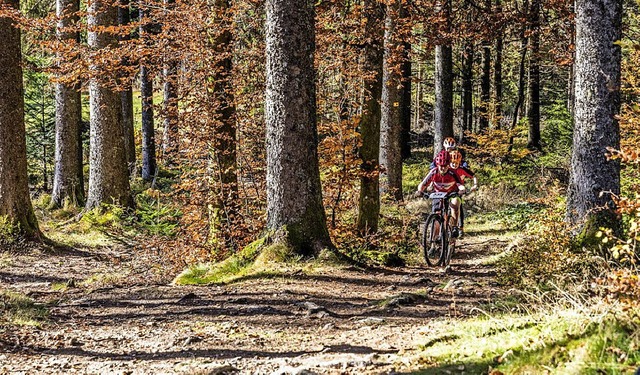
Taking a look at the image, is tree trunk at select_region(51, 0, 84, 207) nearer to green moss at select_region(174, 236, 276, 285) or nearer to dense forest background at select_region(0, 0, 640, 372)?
dense forest background at select_region(0, 0, 640, 372)

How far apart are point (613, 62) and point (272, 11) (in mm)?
4612

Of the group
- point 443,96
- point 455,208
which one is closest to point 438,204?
point 455,208

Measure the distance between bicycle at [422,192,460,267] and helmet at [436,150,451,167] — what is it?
0.55 m

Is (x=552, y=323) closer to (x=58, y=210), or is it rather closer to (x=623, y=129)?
(x=623, y=129)

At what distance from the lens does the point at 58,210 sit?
711 inches

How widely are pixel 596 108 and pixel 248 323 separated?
→ 5.51 meters

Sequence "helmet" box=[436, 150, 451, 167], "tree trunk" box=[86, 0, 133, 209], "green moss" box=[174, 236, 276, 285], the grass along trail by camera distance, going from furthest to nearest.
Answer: "tree trunk" box=[86, 0, 133, 209] < "helmet" box=[436, 150, 451, 167] < "green moss" box=[174, 236, 276, 285] < the grass along trail

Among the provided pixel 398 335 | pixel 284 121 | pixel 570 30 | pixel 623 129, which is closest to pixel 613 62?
pixel 284 121

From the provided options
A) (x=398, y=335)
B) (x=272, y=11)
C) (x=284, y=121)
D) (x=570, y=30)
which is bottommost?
(x=398, y=335)

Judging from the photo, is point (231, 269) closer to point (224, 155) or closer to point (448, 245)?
point (224, 155)

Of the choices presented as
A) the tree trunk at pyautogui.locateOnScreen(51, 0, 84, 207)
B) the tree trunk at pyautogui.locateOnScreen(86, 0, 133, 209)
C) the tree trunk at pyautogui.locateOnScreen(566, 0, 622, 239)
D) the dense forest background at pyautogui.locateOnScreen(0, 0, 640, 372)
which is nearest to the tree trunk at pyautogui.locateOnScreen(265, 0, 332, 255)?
the dense forest background at pyautogui.locateOnScreen(0, 0, 640, 372)

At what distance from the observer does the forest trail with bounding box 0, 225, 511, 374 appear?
5273 millimetres

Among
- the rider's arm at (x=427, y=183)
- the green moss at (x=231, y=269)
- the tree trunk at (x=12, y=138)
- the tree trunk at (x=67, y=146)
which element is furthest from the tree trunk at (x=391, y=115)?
the tree trunk at (x=67, y=146)

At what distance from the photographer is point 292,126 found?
866cm
